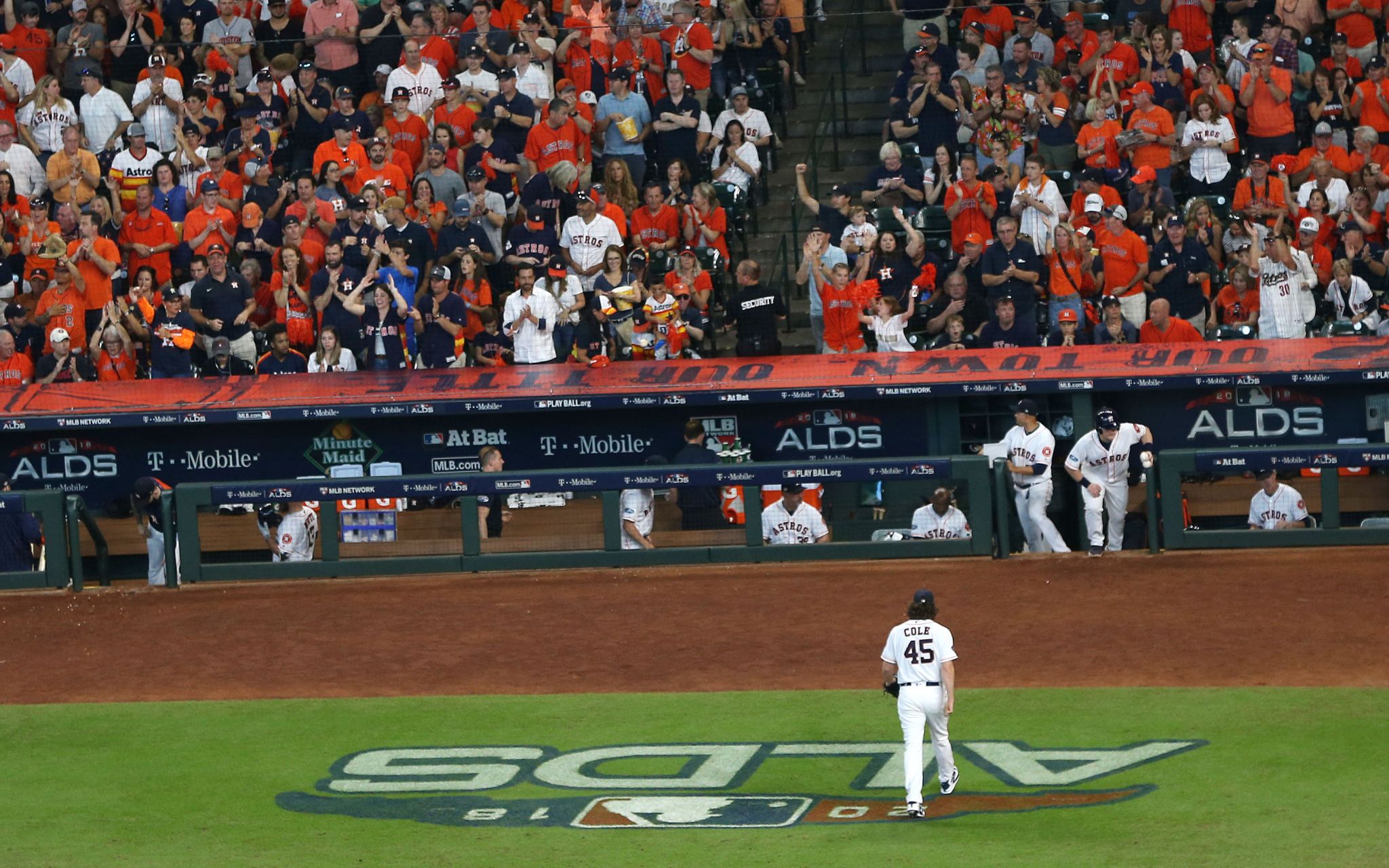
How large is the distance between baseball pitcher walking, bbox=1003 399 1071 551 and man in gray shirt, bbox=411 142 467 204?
269 inches

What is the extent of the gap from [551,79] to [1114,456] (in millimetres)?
8201

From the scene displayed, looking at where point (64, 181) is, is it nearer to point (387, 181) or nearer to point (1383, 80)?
point (387, 181)

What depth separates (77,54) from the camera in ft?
73.2

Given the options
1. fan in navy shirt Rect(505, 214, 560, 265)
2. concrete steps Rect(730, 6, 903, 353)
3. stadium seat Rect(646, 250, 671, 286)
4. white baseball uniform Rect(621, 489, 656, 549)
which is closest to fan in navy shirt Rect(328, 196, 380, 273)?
fan in navy shirt Rect(505, 214, 560, 265)

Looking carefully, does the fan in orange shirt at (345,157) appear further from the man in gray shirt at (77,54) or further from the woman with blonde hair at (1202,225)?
the woman with blonde hair at (1202,225)

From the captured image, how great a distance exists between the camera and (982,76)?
2041cm

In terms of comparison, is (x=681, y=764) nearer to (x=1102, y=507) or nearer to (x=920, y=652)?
(x=920, y=652)

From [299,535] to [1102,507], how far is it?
24.6 ft

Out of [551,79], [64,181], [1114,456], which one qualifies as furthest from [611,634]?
[64,181]

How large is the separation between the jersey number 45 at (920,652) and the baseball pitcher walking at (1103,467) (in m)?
6.50

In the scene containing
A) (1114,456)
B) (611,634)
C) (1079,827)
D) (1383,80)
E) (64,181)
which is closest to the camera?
(1079,827)

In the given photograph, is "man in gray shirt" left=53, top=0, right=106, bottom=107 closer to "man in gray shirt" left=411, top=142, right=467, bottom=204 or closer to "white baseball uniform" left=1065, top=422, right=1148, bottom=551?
"man in gray shirt" left=411, top=142, right=467, bottom=204

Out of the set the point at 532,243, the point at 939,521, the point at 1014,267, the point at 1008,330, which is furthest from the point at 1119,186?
the point at 532,243

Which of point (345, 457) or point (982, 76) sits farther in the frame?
point (982, 76)
